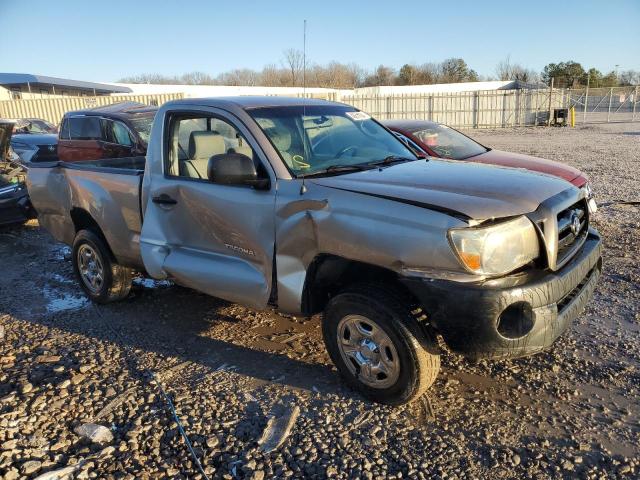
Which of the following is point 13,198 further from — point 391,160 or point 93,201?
point 391,160

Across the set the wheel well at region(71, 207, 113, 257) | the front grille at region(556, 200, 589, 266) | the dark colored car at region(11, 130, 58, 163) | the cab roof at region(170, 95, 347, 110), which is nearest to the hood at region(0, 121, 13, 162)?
the dark colored car at region(11, 130, 58, 163)

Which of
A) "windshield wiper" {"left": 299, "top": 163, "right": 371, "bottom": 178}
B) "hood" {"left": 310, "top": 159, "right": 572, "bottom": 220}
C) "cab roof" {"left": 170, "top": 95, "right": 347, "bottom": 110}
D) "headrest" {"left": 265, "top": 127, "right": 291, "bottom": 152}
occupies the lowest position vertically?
"hood" {"left": 310, "top": 159, "right": 572, "bottom": 220}

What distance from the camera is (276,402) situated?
3439 mm

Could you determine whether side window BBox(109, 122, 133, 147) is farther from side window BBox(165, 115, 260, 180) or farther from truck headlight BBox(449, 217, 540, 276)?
truck headlight BBox(449, 217, 540, 276)

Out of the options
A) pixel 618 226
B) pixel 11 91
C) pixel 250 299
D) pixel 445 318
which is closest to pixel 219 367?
pixel 250 299

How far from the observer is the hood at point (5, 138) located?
915cm

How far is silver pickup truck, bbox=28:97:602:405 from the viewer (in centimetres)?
288

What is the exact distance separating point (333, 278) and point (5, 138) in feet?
27.7

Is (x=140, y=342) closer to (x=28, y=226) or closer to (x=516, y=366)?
(x=516, y=366)

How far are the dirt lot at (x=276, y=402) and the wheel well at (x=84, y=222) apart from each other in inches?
29.4

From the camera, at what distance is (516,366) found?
3768 mm

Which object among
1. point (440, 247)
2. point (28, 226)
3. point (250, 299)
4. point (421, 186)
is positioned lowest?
point (28, 226)

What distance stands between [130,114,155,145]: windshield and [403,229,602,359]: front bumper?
7.93m

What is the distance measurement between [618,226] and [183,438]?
6494 millimetres
